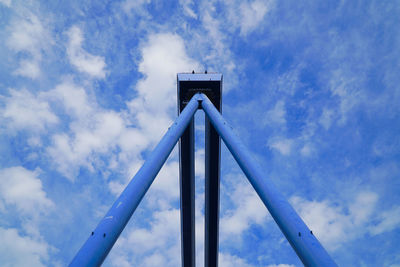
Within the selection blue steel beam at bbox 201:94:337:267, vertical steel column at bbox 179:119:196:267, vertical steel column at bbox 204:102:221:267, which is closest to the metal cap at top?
vertical steel column at bbox 204:102:221:267

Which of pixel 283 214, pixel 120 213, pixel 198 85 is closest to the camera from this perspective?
pixel 120 213

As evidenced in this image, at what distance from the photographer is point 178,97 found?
1611cm

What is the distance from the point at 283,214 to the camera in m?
6.84

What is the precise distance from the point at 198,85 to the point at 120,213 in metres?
10.7

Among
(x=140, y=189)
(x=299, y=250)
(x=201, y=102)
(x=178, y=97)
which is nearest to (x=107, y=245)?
(x=140, y=189)

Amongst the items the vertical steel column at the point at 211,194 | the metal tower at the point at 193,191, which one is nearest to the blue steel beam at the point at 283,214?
the metal tower at the point at 193,191

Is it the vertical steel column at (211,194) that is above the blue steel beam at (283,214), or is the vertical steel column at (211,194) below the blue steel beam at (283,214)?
above

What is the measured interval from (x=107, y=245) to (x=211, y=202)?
1195 cm

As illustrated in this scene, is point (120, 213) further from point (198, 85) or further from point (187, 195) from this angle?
point (198, 85)

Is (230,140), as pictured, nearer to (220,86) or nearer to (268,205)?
(268,205)

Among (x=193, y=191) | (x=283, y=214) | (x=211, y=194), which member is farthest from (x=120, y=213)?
(x=211, y=194)

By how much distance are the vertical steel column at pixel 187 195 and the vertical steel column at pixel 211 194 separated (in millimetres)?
998

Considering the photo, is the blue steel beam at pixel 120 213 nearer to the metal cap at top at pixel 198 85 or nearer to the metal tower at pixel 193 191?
the metal tower at pixel 193 191

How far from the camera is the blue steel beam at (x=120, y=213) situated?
206 inches
